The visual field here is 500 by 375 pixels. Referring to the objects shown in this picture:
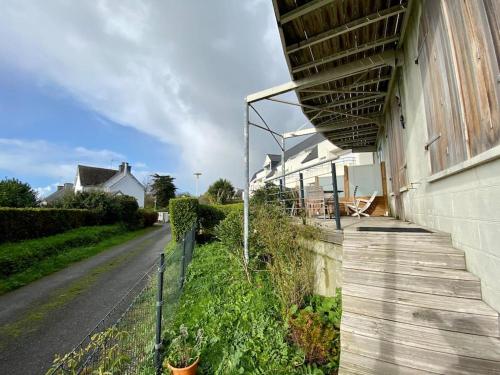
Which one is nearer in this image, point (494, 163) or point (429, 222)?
point (494, 163)

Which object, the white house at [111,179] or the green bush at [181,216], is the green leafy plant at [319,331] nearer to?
the green bush at [181,216]

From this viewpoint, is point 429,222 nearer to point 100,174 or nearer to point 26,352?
point 26,352

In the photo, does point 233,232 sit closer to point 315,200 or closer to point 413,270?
point 315,200

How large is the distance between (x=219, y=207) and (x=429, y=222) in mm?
11023

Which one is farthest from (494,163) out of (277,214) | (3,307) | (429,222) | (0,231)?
(0,231)

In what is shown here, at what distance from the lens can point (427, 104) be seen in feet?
10.3

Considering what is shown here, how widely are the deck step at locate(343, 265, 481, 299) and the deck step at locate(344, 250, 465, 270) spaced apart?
0.43 ft

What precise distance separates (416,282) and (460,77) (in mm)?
1850

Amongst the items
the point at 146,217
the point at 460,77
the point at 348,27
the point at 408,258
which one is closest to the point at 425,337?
the point at 408,258

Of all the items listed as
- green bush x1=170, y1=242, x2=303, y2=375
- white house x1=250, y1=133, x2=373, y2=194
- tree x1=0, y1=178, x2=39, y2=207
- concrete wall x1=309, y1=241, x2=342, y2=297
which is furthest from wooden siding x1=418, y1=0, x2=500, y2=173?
tree x1=0, y1=178, x2=39, y2=207

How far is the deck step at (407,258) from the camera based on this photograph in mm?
2377

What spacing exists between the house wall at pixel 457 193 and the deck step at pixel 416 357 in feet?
1.55

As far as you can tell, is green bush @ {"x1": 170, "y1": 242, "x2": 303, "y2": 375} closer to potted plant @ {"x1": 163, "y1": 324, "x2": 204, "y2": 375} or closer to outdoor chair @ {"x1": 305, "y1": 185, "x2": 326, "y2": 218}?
potted plant @ {"x1": 163, "y1": 324, "x2": 204, "y2": 375}

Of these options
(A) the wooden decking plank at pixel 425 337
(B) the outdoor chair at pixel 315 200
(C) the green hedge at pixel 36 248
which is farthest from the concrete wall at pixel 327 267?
(C) the green hedge at pixel 36 248
